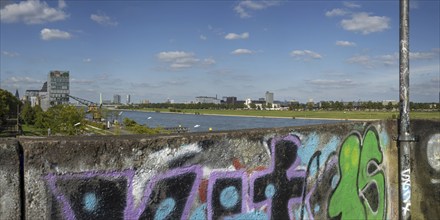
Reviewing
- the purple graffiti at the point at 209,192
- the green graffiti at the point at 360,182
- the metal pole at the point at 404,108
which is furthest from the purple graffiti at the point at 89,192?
the metal pole at the point at 404,108

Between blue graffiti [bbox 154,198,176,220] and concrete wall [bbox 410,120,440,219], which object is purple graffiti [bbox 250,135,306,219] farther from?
concrete wall [bbox 410,120,440,219]

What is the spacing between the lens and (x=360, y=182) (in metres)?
4.93

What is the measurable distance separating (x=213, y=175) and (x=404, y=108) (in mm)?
2642

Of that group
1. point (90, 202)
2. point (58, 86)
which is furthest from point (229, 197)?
point (58, 86)

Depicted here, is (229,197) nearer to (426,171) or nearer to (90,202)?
(90,202)

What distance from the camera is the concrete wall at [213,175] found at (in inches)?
102

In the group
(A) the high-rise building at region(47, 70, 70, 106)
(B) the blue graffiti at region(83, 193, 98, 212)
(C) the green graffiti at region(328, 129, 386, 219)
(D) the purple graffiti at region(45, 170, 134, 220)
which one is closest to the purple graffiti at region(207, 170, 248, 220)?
(D) the purple graffiti at region(45, 170, 134, 220)

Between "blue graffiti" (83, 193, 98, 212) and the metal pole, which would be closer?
"blue graffiti" (83, 193, 98, 212)

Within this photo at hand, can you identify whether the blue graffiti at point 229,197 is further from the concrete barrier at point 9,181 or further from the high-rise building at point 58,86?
the high-rise building at point 58,86

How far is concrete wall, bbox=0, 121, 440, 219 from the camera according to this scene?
258 cm

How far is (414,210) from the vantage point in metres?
5.68

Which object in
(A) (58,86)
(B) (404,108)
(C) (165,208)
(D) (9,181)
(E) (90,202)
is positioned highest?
(A) (58,86)

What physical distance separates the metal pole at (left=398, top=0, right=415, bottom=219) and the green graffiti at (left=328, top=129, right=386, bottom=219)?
0.31m

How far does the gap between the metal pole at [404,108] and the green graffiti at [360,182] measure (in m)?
0.31
